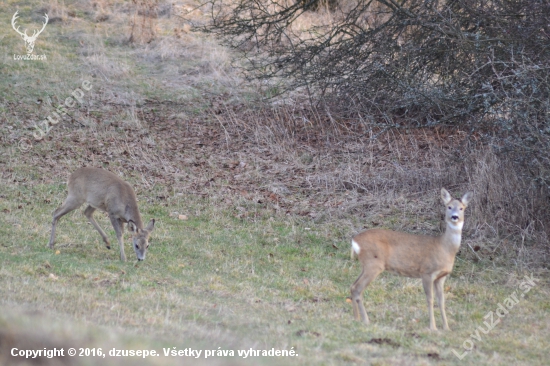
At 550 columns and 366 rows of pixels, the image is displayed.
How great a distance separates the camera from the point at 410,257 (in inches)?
278

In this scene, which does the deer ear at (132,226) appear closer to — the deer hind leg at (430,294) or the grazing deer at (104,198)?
the grazing deer at (104,198)

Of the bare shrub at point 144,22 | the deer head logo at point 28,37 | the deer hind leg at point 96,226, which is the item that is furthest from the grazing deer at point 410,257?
the bare shrub at point 144,22

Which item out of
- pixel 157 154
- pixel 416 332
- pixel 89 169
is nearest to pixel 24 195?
pixel 89 169

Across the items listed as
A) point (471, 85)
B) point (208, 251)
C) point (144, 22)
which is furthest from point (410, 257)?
point (144, 22)

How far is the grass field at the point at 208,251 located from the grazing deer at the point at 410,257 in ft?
1.13

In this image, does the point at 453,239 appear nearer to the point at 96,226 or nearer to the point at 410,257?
the point at 410,257

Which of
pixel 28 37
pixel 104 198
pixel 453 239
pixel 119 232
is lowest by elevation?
pixel 453 239

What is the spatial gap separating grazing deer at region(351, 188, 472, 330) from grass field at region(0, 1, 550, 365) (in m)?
0.34

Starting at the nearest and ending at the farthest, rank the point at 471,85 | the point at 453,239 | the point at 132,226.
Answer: the point at 453,239 → the point at 132,226 → the point at 471,85

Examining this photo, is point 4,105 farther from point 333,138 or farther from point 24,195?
point 333,138

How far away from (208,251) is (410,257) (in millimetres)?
3337

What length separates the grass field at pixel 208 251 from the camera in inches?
232

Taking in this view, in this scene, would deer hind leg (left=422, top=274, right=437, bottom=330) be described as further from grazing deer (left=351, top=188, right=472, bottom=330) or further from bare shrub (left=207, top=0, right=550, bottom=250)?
bare shrub (left=207, top=0, right=550, bottom=250)

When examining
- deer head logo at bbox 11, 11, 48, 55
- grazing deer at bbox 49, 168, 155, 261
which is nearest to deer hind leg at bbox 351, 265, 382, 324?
grazing deer at bbox 49, 168, 155, 261
